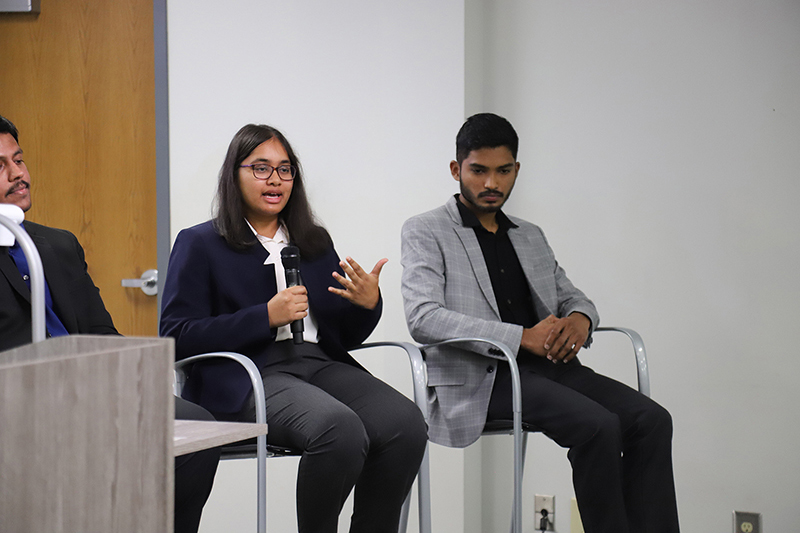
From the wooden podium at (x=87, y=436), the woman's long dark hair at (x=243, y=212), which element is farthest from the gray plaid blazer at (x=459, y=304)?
the wooden podium at (x=87, y=436)

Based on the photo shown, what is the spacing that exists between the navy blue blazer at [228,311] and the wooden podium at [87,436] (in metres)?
0.86

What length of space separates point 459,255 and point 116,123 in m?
1.50

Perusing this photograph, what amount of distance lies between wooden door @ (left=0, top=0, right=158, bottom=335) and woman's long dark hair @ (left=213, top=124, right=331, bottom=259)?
954mm

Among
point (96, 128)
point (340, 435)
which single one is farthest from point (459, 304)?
point (96, 128)

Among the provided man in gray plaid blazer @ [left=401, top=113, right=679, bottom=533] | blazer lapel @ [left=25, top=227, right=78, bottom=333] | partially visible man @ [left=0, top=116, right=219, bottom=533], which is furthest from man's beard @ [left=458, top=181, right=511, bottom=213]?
blazer lapel @ [left=25, top=227, right=78, bottom=333]

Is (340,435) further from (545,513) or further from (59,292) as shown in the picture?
(545,513)

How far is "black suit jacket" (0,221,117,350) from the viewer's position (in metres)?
1.54

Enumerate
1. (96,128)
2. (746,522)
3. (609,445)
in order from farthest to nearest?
(96,128), (746,522), (609,445)

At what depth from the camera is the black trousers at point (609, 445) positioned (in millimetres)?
1740

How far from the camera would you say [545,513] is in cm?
261

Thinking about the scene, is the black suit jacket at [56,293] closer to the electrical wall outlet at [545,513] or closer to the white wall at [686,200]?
the white wall at [686,200]

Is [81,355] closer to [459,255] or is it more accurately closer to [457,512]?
[459,255]

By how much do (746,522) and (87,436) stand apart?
2291 mm

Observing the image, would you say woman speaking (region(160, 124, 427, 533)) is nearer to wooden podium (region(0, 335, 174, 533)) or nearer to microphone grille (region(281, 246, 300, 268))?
microphone grille (region(281, 246, 300, 268))
